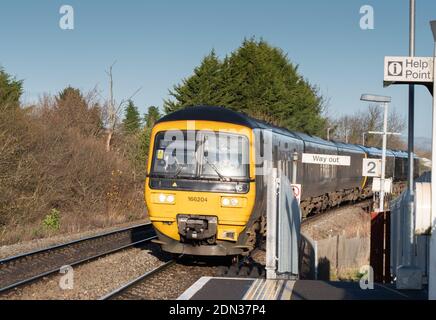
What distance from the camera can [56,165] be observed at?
74.6ft

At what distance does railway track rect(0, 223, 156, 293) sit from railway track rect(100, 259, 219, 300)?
1647 millimetres

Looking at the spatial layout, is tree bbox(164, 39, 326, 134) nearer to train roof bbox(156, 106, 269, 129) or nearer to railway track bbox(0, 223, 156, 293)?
railway track bbox(0, 223, 156, 293)

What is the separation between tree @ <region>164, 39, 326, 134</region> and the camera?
4328cm

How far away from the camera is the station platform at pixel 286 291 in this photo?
7344mm

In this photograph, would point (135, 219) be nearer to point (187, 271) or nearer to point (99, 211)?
point (99, 211)

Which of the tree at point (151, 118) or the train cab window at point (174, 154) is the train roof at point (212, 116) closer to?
the train cab window at point (174, 154)

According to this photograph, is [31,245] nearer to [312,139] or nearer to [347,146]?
[312,139]

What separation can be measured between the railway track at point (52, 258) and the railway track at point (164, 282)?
1.65 m

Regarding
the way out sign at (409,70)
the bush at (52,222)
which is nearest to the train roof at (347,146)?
the bush at (52,222)

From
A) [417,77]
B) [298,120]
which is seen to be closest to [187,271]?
[417,77]

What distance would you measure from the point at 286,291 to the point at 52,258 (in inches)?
252

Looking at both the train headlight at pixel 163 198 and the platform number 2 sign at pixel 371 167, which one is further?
the platform number 2 sign at pixel 371 167

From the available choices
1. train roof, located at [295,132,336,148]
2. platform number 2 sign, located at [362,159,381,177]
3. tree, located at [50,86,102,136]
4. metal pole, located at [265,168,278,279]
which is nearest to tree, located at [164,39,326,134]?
tree, located at [50,86,102,136]

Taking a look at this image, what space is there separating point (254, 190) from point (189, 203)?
1.19m
